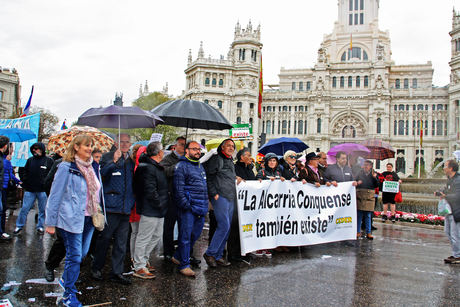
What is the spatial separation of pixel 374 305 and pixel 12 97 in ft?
170

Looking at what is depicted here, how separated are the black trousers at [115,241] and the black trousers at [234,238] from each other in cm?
218

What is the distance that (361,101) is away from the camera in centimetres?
6041

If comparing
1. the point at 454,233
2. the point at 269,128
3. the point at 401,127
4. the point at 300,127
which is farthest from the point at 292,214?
the point at 401,127

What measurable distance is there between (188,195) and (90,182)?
5.30 ft

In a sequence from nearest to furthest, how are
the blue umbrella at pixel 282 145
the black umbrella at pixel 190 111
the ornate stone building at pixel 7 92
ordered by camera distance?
the black umbrella at pixel 190 111 → the blue umbrella at pixel 282 145 → the ornate stone building at pixel 7 92

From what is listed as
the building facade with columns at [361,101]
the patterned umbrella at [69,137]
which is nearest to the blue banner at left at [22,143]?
the patterned umbrella at [69,137]

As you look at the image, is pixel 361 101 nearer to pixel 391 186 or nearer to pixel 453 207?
pixel 391 186

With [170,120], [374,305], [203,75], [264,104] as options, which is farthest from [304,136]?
[374,305]

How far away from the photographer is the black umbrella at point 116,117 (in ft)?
21.6

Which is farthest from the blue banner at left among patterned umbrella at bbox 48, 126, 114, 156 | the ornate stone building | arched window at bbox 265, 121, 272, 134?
arched window at bbox 265, 121, 272, 134

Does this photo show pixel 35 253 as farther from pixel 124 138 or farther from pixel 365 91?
pixel 365 91

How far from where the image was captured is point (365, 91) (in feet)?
199

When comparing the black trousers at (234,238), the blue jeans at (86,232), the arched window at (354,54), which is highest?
the arched window at (354,54)

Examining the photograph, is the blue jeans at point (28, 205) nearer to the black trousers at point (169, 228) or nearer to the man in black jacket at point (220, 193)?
the black trousers at point (169, 228)
